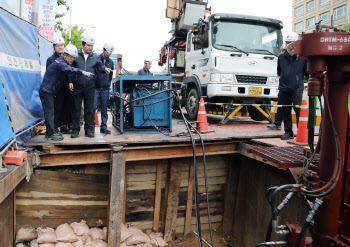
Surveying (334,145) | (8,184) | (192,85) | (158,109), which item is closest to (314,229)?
(334,145)

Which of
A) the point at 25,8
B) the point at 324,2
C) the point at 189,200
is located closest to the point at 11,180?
the point at 189,200

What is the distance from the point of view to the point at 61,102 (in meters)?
5.50

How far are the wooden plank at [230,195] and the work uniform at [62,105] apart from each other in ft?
11.9

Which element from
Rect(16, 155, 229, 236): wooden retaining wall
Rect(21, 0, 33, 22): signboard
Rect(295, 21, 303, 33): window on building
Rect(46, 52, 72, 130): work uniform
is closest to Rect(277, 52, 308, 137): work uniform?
Rect(16, 155, 229, 236): wooden retaining wall

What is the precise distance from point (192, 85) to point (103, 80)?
332 cm

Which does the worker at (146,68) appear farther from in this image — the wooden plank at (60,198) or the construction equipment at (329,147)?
the construction equipment at (329,147)

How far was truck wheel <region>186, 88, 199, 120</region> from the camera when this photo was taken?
796 centimetres

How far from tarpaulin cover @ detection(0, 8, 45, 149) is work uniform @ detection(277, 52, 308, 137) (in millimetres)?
4541

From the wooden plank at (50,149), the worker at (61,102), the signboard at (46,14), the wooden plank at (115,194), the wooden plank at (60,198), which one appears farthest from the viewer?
the signboard at (46,14)

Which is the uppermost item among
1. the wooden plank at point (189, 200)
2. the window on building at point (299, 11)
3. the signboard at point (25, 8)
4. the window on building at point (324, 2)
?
the window on building at point (299, 11)

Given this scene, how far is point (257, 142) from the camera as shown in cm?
546

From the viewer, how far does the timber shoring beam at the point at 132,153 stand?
15.5ft

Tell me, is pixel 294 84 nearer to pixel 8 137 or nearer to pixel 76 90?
pixel 76 90

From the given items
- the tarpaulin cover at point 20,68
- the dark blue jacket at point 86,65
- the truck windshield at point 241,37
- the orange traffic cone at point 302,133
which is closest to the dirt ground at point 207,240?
the orange traffic cone at point 302,133
